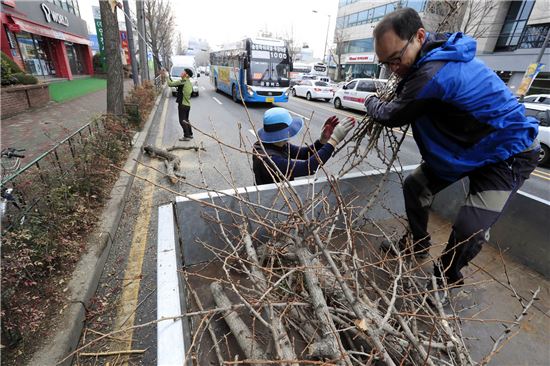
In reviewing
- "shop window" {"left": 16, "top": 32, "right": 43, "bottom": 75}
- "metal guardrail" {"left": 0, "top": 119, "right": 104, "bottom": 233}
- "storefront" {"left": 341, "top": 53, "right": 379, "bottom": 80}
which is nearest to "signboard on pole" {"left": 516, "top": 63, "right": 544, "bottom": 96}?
"metal guardrail" {"left": 0, "top": 119, "right": 104, "bottom": 233}

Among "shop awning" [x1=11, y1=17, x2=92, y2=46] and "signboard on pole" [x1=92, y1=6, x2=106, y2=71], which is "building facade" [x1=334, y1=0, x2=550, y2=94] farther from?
"signboard on pole" [x1=92, y1=6, x2=106, y2=71]

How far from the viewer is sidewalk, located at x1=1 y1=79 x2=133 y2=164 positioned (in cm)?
588

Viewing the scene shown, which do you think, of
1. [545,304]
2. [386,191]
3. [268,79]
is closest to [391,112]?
[386,191]

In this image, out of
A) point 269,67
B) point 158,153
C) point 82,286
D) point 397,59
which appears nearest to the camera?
point 397,59

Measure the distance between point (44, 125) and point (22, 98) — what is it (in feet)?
8.34

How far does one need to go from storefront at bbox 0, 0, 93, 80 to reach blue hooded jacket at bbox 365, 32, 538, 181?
16.8 m

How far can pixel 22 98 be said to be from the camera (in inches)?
356

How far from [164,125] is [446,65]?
958 cm

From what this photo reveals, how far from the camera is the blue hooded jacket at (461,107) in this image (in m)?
1.68

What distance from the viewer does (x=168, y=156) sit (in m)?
5.92

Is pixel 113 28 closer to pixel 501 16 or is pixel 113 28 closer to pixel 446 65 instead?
pixel 446 65

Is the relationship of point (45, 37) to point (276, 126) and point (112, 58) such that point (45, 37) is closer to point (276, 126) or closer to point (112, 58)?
point (112, 58)

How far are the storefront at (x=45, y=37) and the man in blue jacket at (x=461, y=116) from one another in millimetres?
16677

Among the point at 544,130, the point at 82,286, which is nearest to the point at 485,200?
the point at 82,286
